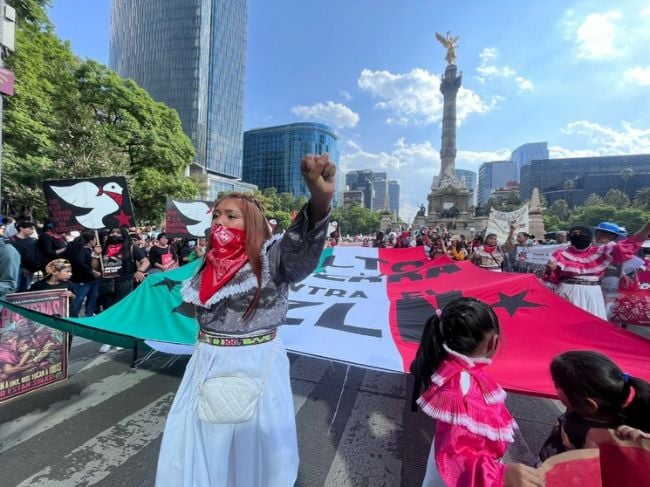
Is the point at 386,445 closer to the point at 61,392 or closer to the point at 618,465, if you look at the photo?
the point at 618,465

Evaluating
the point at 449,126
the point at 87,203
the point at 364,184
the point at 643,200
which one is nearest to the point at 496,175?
the point at 364,184

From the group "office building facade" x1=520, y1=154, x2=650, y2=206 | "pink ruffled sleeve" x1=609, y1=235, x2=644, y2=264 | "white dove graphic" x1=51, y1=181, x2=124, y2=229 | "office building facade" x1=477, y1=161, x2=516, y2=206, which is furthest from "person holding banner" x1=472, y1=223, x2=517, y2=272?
"office building facade" x1=477, y1=161, x2=516, y2=206

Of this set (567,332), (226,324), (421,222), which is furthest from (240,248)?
(421,222)

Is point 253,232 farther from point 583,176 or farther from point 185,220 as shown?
point 583,176

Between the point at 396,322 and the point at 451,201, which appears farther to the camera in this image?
the point at 451,201

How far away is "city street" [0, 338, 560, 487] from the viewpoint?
2.32 m

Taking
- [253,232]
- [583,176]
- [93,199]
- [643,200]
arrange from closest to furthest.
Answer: [253,232]
[93,199]
[643,200]
[583,176]

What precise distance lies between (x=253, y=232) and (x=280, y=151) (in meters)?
103

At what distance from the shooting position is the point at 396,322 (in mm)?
3104

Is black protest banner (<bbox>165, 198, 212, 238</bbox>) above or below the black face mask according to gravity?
above

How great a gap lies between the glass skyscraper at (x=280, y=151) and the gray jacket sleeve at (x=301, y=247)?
9501 cm

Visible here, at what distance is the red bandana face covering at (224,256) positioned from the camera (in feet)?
4.91

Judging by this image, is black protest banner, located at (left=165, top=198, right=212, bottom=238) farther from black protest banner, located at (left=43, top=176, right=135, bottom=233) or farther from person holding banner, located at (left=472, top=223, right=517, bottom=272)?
person holding banner, located at (left=472, top=223, right=517, bottom=272)

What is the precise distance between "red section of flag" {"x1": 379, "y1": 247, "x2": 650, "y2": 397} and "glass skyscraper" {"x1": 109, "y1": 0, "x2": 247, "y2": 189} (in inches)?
2308
